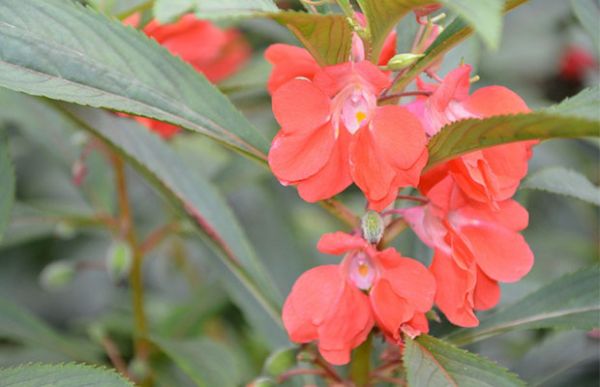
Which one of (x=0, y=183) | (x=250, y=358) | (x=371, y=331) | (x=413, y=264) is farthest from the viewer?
(x=250, y=358)


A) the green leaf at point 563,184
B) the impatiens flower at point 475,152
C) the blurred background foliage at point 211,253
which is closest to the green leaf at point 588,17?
the blurred background foliage at point 211,253

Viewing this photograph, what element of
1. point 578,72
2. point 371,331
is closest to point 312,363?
point 371,331

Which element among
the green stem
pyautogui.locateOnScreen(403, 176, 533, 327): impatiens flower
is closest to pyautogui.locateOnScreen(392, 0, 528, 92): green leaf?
pyautogui.locateOnScreen(403, 176, 533, 327): impatiens flower

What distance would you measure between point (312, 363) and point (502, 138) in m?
0.49

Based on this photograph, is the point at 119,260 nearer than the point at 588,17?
No

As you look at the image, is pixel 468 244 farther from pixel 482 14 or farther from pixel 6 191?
pixel 6 191

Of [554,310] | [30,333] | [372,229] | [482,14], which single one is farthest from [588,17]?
[30,333]

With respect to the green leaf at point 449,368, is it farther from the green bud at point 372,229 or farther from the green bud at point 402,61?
the green bud at point 402,61

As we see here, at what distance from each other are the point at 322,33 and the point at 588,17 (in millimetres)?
590

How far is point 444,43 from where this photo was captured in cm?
101

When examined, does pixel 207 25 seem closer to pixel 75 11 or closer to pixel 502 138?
pixel 75 11

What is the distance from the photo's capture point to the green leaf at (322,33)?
2.95 feet

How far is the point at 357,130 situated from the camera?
101cm

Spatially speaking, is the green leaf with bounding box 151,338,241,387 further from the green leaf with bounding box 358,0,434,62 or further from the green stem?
the green leaf with bounding box 358,0,434,62
